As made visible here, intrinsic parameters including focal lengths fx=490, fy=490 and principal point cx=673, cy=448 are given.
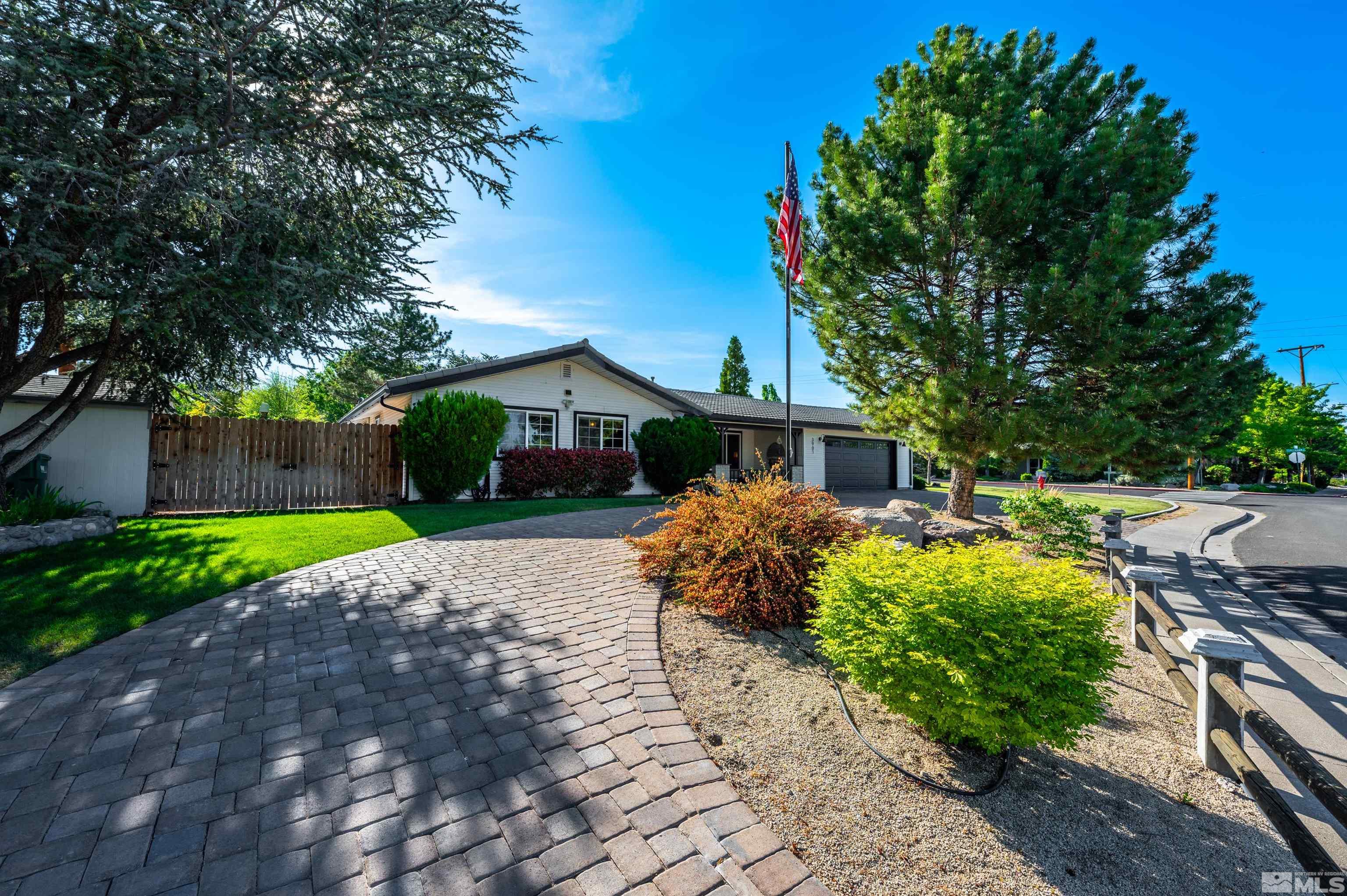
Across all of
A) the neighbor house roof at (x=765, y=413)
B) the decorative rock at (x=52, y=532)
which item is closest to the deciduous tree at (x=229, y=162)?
the decorative rock at (x=52, y=532)

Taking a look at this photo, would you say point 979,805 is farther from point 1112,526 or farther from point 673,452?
point 673,452

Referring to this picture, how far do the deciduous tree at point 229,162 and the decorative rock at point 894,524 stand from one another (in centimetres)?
716

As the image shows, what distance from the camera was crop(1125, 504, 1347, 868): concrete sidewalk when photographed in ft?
8.61

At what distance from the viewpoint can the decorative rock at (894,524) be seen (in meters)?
6.74

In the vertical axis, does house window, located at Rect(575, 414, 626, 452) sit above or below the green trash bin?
above

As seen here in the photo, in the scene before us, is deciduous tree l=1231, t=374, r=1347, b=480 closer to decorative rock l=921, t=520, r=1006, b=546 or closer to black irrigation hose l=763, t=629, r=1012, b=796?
decorative rock l=921, t=520, r=1006, b=546

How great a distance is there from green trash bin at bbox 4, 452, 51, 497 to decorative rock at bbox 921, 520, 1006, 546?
14266mm

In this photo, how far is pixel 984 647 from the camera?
7.67ft

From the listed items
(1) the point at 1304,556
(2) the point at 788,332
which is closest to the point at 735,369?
(2) the point at 788,332

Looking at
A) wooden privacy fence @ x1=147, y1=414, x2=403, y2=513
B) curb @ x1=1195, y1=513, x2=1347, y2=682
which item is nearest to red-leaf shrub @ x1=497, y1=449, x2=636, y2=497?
wooden privacy fence @ x1=147, y1=414, x2=403, y2=513

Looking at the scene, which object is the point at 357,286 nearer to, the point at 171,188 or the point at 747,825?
the point at 171,188

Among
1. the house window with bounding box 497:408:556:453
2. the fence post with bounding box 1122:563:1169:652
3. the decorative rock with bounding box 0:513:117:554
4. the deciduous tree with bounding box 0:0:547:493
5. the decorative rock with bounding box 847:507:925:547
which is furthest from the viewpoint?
the house window with bounding box 497:408:556:453

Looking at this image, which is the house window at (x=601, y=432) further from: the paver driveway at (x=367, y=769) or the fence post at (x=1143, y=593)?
the fence post at (x=1143, y=593)

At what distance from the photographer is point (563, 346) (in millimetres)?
13641
